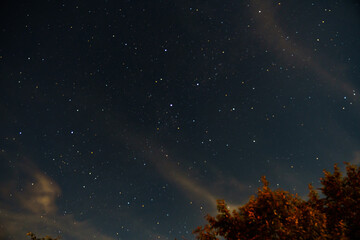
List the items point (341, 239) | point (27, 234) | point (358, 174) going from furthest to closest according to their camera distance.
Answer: point (27, 234), point (358, 174), point (341, 239)

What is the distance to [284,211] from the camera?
423 inches

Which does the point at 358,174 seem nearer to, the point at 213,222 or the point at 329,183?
the point at 329,183

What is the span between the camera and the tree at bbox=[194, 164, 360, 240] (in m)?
9.88

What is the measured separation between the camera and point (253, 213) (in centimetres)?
1152

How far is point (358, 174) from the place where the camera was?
11.3m

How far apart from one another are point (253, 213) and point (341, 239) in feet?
A: 13.7

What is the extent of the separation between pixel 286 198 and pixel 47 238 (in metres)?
17.8

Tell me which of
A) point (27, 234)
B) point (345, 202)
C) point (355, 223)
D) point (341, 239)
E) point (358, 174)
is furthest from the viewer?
point (27, 234)

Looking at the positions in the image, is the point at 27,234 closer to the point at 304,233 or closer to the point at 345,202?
the point at 304,233

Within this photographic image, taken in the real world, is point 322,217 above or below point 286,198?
below

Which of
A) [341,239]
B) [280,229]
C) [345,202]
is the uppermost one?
[345,202]

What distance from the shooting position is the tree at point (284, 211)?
9.88 meters

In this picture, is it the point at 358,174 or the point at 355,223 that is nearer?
the point at 355,223

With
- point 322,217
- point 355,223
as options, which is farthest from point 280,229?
point 355,223
